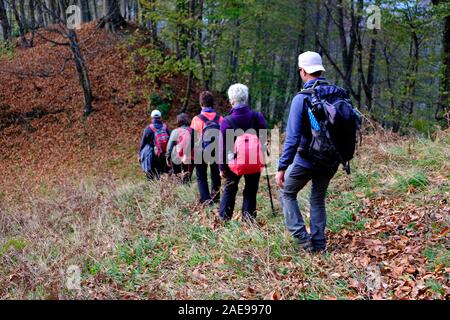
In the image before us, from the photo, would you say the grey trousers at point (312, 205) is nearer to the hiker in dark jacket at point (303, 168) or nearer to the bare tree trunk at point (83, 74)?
the hiker in dark jacket at point (303, 168)

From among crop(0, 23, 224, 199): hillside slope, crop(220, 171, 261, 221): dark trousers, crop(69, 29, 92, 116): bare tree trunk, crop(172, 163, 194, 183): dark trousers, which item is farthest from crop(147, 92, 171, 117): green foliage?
crop(220, 171, 261, 221): dark trousers

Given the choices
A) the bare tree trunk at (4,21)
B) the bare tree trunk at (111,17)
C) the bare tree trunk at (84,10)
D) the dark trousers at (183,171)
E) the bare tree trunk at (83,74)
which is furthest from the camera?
the bare tree trunk at (84,10)

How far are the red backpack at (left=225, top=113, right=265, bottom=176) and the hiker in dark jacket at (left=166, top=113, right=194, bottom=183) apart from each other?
1.71 metres

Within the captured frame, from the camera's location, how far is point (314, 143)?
13.1 ft

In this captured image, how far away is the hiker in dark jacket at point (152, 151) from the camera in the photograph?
884cm

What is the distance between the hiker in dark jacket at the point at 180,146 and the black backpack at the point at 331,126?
3.14m

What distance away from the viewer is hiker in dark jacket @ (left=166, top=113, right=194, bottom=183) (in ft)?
23.1

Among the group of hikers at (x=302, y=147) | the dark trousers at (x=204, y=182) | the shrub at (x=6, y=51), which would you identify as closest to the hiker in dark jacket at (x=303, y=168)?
the group of hikers at (x=302, y=147)

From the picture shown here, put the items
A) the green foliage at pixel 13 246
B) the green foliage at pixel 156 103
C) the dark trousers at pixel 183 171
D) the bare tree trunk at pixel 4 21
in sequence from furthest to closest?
the bare tree trunk at pixel 4 21
the green foliage at pixel 156 103
the dark trousers at pixel 183 171
the green foliage at pixel 13 246

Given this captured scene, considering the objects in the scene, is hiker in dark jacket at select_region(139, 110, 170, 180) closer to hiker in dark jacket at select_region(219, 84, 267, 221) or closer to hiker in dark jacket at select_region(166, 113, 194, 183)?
hiker in dark jacket at select_region(166, 113, 194, 183)

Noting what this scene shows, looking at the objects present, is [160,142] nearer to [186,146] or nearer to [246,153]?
[186,146]

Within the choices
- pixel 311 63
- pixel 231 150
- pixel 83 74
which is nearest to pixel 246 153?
pixel 231 150

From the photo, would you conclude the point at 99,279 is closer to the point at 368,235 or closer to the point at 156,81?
the point at 368,235
